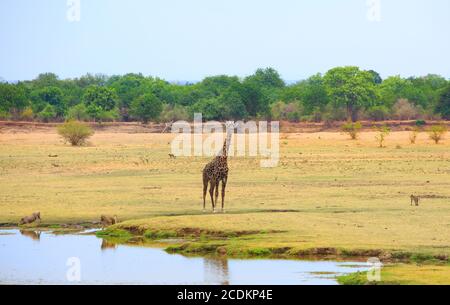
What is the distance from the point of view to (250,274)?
15.4m

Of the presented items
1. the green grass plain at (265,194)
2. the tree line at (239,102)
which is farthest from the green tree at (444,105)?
the green grass plain at (265,194)

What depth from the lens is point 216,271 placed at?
51.5 feet

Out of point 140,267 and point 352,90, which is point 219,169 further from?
point 352,90

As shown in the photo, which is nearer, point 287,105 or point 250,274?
point 250,274

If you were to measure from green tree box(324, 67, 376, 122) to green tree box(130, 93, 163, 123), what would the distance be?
13.0 metres

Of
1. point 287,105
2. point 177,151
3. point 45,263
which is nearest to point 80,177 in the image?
point 177,151

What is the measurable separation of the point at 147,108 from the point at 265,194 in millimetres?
40624

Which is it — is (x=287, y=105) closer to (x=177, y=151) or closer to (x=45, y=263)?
(x=177, y=151)

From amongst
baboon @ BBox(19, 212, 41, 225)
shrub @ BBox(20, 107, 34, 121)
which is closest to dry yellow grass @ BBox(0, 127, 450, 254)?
baboon @ BBox(19, 212, 41, 225)

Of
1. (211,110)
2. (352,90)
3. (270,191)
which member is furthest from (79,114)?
(270,191)

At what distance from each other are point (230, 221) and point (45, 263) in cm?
421

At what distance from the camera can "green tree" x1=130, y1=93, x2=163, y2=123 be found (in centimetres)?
6525

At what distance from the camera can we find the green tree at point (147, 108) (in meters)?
65.2

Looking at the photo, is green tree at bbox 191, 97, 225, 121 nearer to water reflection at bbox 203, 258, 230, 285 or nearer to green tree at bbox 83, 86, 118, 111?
green tree at bbox 83, 86, 118, 111
